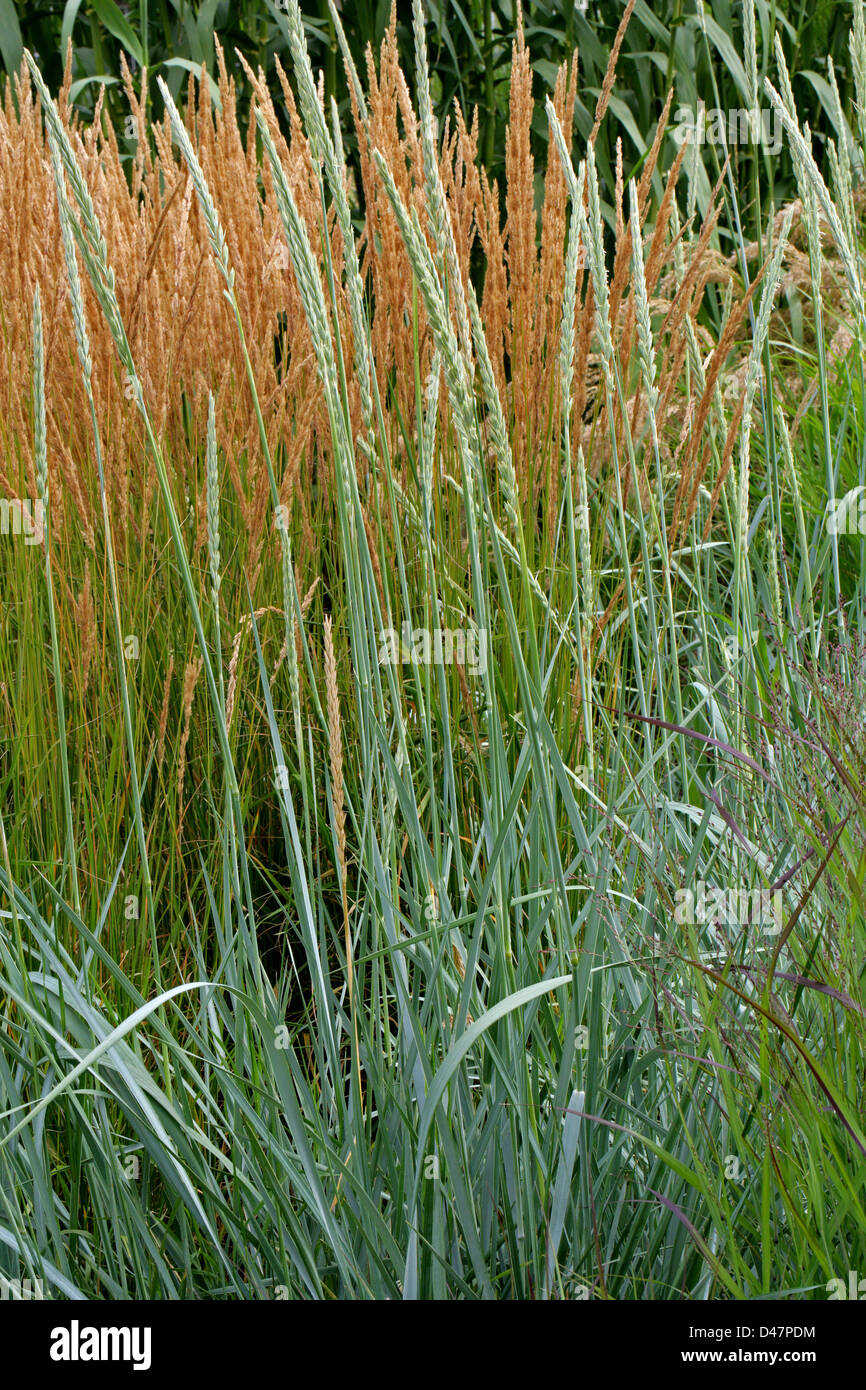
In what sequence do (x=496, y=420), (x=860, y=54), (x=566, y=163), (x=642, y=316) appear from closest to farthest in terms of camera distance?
(x=496, y=420) → (x=566, y=163) → (x=642, y=316) → (x=860, y=54)

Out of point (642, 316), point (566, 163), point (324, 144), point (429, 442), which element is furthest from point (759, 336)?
point (324, 144)

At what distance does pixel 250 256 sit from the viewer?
5.24ft

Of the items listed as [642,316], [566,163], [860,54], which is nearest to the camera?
[566,163]

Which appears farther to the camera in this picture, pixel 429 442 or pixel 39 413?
pixel 429 442

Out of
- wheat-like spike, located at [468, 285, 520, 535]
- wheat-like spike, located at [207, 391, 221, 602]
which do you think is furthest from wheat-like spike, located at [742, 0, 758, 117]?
wheat-like spike, located at [207, 391, 221, 602]

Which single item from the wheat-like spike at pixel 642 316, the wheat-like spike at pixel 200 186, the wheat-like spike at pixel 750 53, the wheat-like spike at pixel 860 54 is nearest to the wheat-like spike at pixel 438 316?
the wheat-like spike at pixel 200 186

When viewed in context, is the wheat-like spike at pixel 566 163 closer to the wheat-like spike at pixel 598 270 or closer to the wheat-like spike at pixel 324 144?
the wheat-like spike at pixel 598 270

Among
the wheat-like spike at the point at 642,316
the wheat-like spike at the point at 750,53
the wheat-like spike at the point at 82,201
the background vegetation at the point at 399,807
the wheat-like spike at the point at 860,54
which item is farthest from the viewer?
the wheat-like spike at the point at 860,54

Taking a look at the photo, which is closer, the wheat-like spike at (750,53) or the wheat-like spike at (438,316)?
the wheat-like spike at (438,316)

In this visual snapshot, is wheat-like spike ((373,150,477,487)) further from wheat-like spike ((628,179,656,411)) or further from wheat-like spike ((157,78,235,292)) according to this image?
wheat-like spike ((628,179,656,411))

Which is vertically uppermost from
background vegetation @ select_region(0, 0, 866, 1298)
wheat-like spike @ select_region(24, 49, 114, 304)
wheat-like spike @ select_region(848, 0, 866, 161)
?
wheat-like spike @ select_region(848, 0, 866, 161)

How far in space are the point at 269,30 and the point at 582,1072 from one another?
4012 mm

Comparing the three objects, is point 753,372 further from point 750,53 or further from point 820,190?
point 750,53
